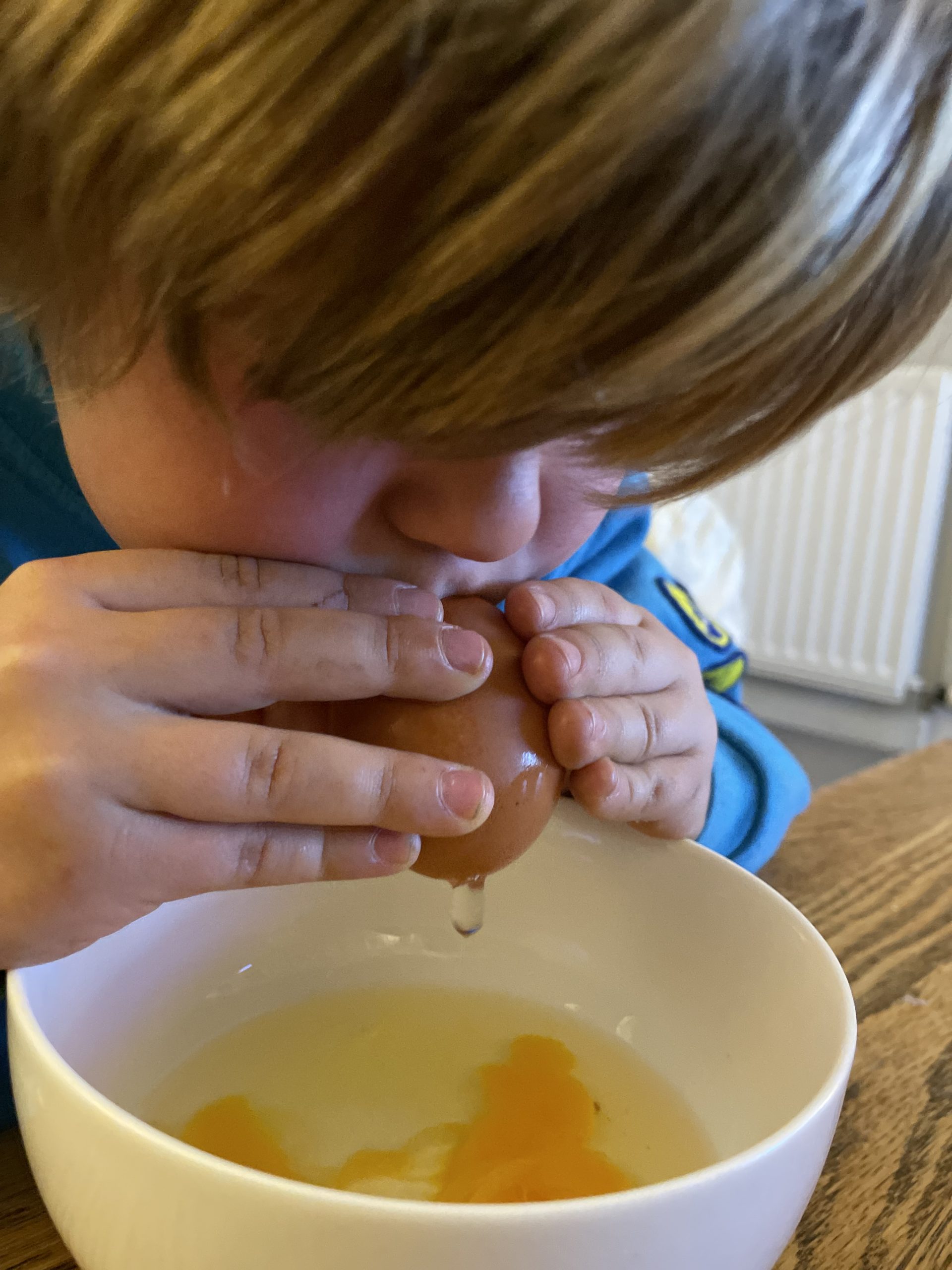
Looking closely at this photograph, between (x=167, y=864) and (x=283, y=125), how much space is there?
28 centimetres

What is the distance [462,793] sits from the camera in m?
0.44

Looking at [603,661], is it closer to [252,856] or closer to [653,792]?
[653,792]

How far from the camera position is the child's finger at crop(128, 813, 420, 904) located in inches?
16.9

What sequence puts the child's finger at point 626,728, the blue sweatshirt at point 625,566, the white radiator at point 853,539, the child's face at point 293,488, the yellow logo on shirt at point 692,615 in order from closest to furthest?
the child's face at point 293,488 → the child's finger at point 626,728 → the blue sweatshirt at point 625,566 → the yellow logo on shirt at point 692,615 → the white radiator at point 853,539

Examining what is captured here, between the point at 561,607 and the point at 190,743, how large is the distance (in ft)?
0.72

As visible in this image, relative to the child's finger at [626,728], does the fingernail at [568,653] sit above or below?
above

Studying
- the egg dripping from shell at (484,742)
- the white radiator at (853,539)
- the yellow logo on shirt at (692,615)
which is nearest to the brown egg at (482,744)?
the egg dripping from shell at (484,742)

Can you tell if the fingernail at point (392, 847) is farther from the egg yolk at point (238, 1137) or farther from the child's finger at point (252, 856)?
the egg yolk at point (238, 1137)

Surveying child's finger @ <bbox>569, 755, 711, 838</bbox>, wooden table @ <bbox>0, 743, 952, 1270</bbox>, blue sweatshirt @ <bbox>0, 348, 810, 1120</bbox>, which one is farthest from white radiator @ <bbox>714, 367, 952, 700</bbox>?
child's finger @ <bbox>569, 755, 711, 838</bbox>

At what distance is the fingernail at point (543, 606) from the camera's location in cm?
53

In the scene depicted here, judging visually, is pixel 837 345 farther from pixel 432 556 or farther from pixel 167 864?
pixel 167 864

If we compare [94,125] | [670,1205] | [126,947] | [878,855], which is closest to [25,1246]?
[126,947]

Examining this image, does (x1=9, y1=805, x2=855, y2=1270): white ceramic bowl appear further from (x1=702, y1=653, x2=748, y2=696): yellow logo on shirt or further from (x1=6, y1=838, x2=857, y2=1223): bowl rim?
(x1=702, y1=653, x2=748, y2=696): yellow logo on shirt

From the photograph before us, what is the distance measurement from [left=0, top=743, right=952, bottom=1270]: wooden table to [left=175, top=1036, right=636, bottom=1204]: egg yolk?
82mm
